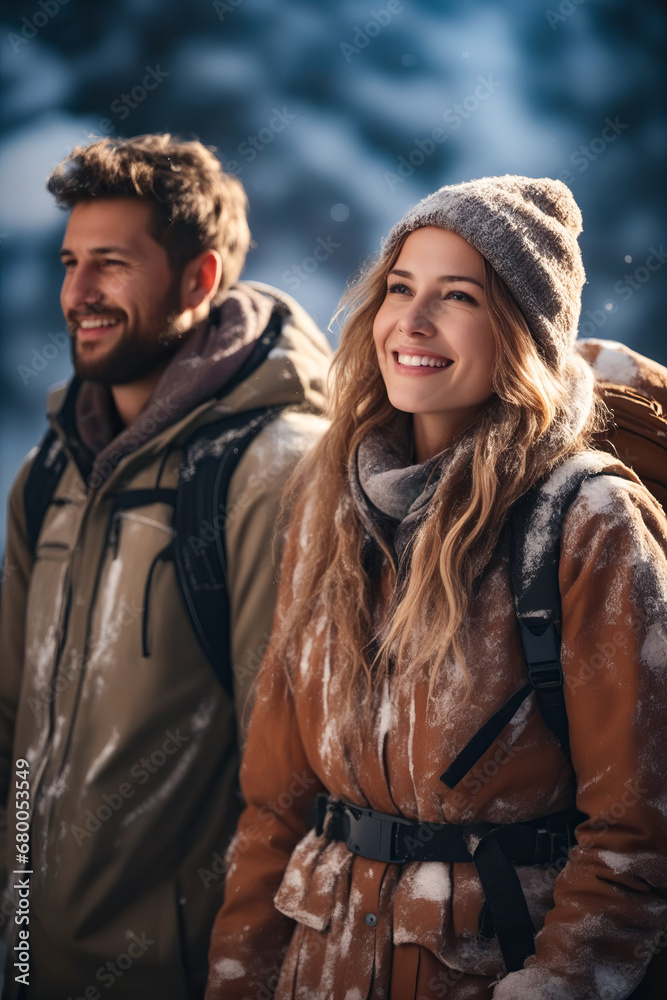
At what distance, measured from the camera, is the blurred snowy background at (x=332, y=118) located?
2771 millimetres

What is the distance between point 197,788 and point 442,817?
803 millimetres

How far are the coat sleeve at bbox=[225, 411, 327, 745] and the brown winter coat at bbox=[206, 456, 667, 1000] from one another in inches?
12.1

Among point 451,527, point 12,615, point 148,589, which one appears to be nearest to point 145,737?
point 148,589

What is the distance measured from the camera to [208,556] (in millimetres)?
1776

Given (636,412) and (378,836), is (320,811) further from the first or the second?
(636,412)

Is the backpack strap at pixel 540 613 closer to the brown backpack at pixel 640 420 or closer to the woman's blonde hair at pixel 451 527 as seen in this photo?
the woman's blonde hair at pixel 451 527

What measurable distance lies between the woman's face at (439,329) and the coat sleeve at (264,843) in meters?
0.47

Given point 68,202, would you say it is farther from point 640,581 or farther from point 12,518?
point 640,581

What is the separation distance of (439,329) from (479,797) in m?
0.71

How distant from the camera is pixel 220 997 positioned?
1.34 m

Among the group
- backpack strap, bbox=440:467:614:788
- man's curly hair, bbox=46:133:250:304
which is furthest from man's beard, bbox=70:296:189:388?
backpack strap, bbox=440:467:614:788

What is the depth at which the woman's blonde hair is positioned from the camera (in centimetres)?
119

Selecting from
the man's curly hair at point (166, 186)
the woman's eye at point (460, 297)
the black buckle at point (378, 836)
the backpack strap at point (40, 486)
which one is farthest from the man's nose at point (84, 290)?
the black buckle at point (378, 836)

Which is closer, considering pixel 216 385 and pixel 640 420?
pixel 640 420
